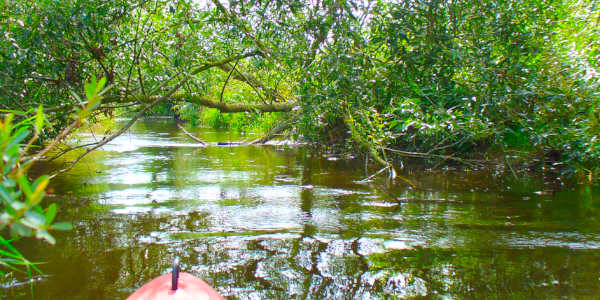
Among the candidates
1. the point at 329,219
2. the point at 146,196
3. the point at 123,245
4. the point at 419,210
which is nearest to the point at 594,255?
the point at 419,210

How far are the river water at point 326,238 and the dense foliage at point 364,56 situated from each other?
3.44 ft

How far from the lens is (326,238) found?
204 inches

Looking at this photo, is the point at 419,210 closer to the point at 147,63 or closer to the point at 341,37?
the point at 341,37

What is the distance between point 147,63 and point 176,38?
24.7 inches

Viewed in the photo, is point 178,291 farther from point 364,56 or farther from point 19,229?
point 364,56

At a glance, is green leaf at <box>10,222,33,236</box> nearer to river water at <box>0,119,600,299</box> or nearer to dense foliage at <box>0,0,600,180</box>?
river water at <box>0,119,600,299</box>

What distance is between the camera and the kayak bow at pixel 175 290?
5.37ft

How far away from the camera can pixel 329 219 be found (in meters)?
5.98

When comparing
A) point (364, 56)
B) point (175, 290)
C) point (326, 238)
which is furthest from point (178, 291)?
point (364, 56)

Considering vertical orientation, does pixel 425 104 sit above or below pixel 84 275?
above

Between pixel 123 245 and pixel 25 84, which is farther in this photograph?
pixel 25 84

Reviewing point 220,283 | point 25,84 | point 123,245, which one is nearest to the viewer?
point 220,283

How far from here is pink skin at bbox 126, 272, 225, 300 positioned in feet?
5.38

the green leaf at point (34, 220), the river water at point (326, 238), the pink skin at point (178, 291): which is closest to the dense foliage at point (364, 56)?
the river water at point (326, 238)
